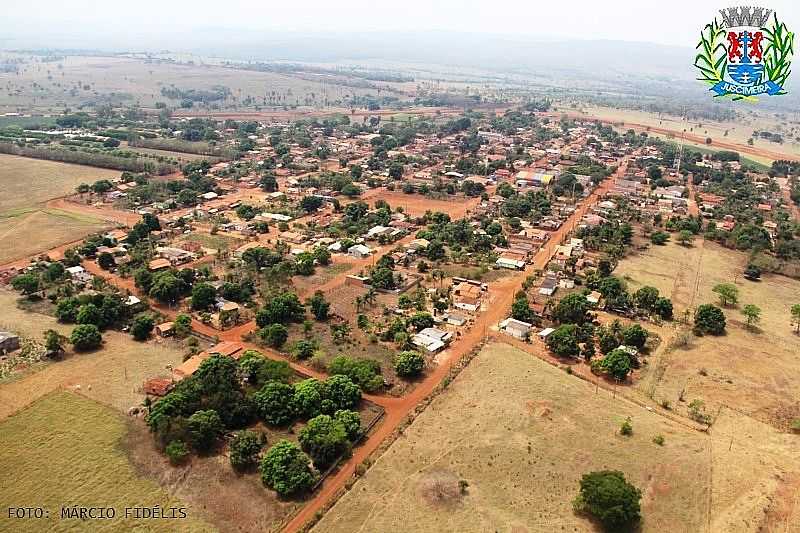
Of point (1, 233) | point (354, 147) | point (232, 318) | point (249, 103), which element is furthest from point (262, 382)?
point (249, 103)

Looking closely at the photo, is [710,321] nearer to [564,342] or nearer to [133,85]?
[564,342]

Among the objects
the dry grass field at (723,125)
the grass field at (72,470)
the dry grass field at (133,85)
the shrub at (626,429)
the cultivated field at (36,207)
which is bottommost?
the grass field at (72,470)

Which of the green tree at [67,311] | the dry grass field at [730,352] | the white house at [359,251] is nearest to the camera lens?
the dry grass field at [730,352]

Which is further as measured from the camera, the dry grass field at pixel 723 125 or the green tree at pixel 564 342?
the dry grass field at pixel 723 125

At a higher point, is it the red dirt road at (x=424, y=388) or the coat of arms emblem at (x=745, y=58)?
the coat of arms emblem at (x=745, y=58)

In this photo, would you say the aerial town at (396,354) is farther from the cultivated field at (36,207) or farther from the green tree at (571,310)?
the cultivated field at (36,207)

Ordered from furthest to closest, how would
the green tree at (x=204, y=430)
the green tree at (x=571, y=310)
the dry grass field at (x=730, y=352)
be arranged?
the green tree at (x=571, y=310), the dry grass field at (x=730, y=352), the green tree at (x=204, y=430)

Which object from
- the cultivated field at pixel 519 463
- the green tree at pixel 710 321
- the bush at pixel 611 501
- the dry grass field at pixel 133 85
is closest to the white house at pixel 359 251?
the cultivated field at pixel 519 463

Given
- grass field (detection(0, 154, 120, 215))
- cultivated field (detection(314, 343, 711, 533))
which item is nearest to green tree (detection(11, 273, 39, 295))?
grass field (detection(0, 154, 120, 215))

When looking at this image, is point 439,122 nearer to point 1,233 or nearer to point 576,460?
point 1,233
